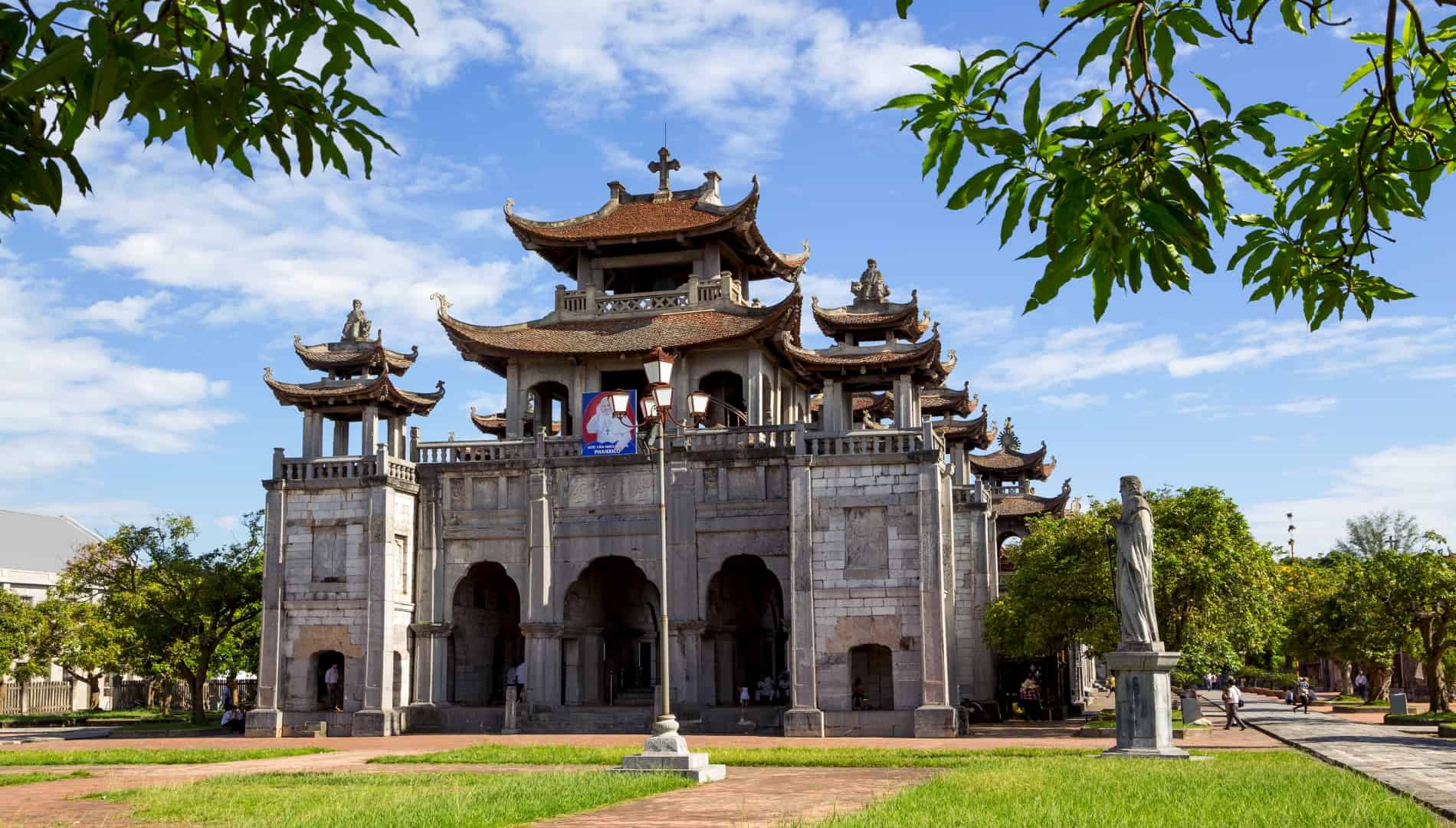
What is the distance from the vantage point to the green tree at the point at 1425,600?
126 feet

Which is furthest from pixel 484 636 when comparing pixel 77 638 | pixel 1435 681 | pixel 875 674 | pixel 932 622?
pixel 1435 681

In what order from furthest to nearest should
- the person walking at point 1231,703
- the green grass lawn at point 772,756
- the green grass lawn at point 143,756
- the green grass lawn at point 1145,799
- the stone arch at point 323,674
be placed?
the stone arch at point 323,674 < the person walking at point 1231,703 < the green grass lawn at point 143,756 < the green grass lawn at point 772,756 < the green grass lawn at point 1145,799

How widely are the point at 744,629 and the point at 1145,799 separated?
29814 millimetres

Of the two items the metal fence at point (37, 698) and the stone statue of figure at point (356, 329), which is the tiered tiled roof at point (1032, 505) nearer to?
the stone statue of figure at point (356, 329)

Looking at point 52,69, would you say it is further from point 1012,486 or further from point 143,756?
point 1012,486

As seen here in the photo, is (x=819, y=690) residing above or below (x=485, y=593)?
below

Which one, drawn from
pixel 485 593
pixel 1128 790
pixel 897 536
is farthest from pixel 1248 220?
pixel 485 593

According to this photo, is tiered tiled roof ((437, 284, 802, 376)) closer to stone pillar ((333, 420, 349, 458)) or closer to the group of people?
stone pillar ((333, 420, 349, 458))

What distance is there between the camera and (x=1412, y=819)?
11.5m

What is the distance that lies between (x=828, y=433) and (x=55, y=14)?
32.8 meters

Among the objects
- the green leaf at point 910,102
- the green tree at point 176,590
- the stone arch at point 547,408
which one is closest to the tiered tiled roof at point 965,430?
the stone arch at point 547,408

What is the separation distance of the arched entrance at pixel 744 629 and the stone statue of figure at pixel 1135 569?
16.1m

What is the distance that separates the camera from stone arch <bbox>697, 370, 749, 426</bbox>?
1722 inches

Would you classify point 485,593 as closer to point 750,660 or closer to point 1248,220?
point 750,660
